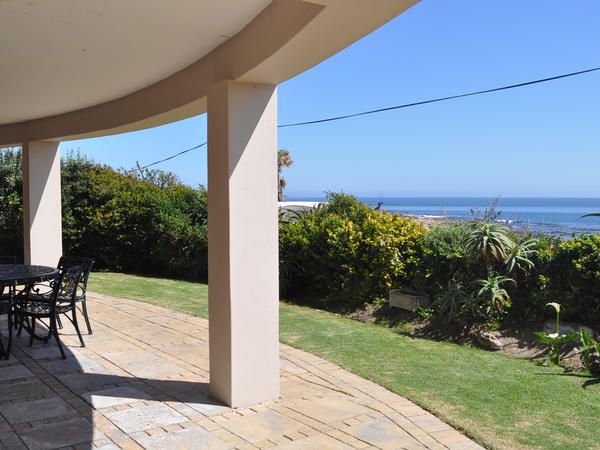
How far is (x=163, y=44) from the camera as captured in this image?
3689mm

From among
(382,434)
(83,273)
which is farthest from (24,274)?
(382,434)

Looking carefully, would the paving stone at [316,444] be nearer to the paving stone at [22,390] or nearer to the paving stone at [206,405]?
the paving stone at [206,405]

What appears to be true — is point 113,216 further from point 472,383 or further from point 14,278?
point 472,383

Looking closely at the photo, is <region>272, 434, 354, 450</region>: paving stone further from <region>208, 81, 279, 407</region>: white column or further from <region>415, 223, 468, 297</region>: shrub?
<region>415, 223, 468, 297</region>: shrub

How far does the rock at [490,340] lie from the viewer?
5.73 m

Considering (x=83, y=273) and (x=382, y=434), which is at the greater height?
(x=83, y=273)

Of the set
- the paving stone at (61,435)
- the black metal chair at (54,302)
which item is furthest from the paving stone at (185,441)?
the black metal chair at (54,302)

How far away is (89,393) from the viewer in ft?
13.5

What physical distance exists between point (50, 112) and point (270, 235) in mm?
4189

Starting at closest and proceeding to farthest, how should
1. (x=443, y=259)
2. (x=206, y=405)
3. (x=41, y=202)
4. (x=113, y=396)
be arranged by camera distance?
→ (x=206, y=405) < (x=113, y=396) < (x=443, y=259) < (x=41, y=202)

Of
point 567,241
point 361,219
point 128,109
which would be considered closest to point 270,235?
point 128,109

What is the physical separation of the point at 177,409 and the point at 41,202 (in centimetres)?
514

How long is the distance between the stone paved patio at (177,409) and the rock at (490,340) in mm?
1903

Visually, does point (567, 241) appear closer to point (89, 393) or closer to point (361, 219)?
point (361, 219)
